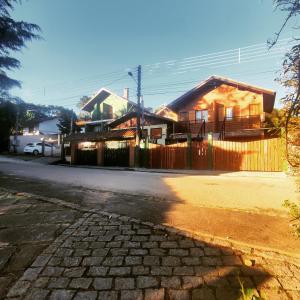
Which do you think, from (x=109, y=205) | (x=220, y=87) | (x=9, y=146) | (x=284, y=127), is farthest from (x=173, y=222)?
(x=9, y=146)

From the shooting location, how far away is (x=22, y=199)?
6117 millimetres

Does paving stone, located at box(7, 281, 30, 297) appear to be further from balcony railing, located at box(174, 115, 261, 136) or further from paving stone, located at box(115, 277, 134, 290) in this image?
balcony railing, located at box(174, 115, 261, 136)

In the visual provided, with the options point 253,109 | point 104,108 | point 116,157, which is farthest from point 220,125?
point 104,108

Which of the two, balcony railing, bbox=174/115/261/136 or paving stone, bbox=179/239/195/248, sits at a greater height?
balcony railing, bbox=174/115/261/136

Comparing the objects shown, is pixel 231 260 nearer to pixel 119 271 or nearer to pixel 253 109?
pixel 119 271

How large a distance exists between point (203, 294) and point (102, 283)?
100 cm

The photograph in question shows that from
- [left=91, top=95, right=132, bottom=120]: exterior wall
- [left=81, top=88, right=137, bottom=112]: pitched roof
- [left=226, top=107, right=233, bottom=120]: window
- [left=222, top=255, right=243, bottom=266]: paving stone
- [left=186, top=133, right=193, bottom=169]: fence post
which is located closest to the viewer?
[left=222, top=255, right=243, bottom=266]: paving stone

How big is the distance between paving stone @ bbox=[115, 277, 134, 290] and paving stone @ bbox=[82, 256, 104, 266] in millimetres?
423

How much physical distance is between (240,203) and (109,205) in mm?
3147

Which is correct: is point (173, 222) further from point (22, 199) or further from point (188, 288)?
point (22, 199)

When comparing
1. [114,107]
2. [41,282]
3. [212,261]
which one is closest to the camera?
[41,282]

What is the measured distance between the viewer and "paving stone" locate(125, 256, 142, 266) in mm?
2896

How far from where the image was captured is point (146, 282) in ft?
8.29

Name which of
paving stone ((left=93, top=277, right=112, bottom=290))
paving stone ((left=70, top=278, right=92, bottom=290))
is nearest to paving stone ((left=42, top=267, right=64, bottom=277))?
paving stone ((left=70, top=278, right=92, bottom=290))
